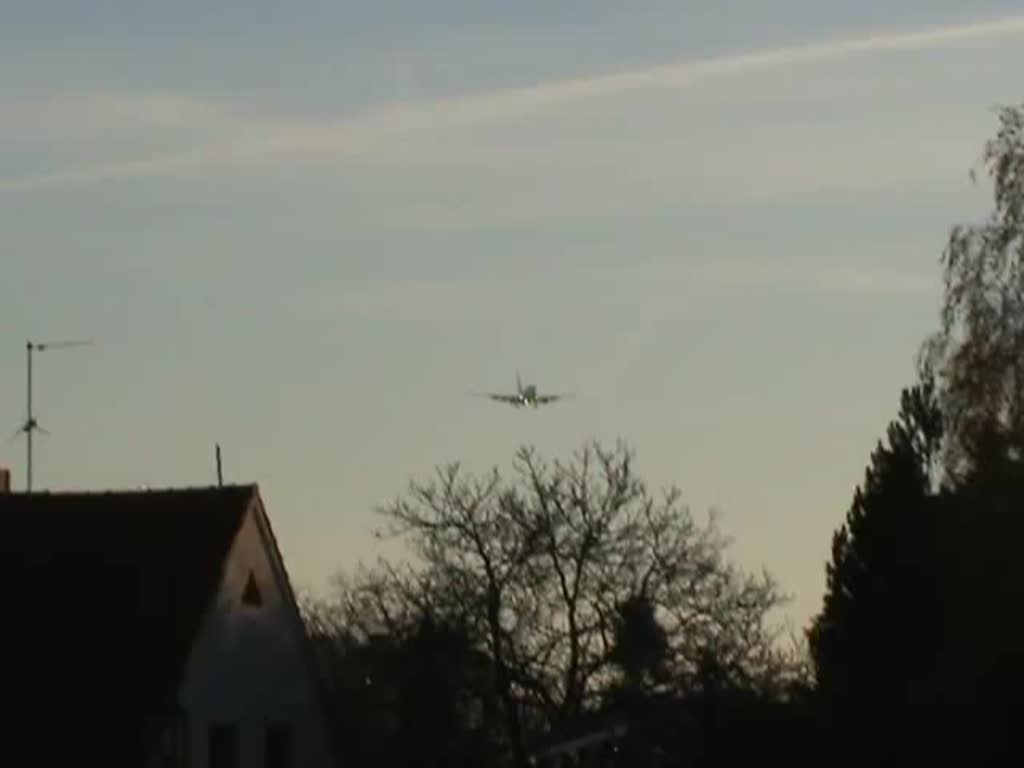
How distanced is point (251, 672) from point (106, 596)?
3.21m

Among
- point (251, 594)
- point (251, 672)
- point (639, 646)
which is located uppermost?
point (639, 646)

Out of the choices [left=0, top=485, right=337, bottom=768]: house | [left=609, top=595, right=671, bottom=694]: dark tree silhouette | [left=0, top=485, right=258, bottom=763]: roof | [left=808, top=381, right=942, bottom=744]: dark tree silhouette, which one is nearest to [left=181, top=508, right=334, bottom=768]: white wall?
[left=0, top=485, right=337, bottom=768]: house

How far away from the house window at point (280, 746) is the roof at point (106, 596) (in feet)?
12.5

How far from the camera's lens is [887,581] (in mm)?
55531

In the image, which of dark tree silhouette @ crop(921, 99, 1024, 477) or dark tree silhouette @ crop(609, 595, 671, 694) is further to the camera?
dark tree silhouette @ crop(609, 595, 671, 694)

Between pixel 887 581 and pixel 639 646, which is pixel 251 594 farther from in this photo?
pixel 639 646

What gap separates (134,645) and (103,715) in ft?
4.28

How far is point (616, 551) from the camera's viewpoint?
205ft

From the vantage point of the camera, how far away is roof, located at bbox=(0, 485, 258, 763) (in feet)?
150

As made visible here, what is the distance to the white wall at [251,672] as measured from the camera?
47344 mm

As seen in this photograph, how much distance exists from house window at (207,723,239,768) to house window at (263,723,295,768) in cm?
156

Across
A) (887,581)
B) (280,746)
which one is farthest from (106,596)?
(887,581)

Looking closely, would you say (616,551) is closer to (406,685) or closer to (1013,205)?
(406,685)

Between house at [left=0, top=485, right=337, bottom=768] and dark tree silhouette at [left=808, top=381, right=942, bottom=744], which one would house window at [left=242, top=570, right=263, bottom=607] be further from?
dark tree silhouette at [left=808, top=381, right=942, bottom=744]
